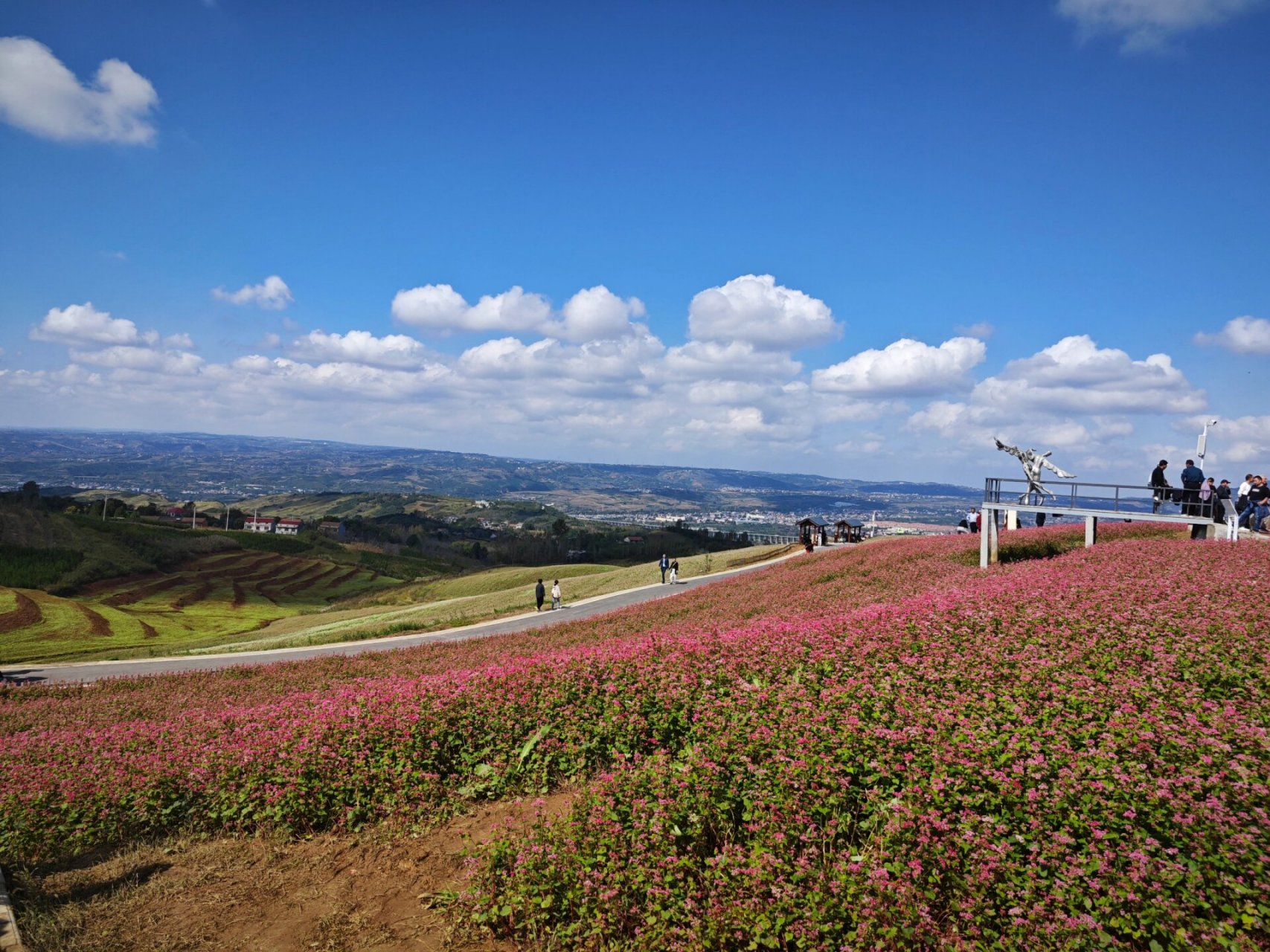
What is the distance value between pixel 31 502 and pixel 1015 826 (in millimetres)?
151469

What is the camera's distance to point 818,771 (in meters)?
7.61

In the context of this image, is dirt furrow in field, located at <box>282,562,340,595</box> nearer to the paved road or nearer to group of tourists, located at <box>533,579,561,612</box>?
the paved road

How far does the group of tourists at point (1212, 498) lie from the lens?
24.3 m

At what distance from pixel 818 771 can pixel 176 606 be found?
3417 inches

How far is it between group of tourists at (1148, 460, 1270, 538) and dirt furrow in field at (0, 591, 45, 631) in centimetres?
7100

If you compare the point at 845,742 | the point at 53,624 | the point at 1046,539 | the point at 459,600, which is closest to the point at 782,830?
the point at 845,742

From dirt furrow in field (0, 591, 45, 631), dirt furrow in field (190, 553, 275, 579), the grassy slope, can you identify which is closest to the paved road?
the grassy slope

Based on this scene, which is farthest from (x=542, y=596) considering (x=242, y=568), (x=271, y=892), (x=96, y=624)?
(x=242, y=568)

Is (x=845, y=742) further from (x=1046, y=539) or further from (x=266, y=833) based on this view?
(x=1046, y=539)

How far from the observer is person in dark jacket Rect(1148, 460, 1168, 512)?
2533 centimetres

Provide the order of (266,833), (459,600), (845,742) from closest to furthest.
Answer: (845,742) < (266,833) < (459,600)

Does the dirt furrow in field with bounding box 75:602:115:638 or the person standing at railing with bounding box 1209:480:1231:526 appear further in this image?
the dirt furrow in field with bounding box 75:602:115:638

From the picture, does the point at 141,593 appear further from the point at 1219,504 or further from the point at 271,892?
the point at 1219,504

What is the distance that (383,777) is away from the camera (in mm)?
10211
